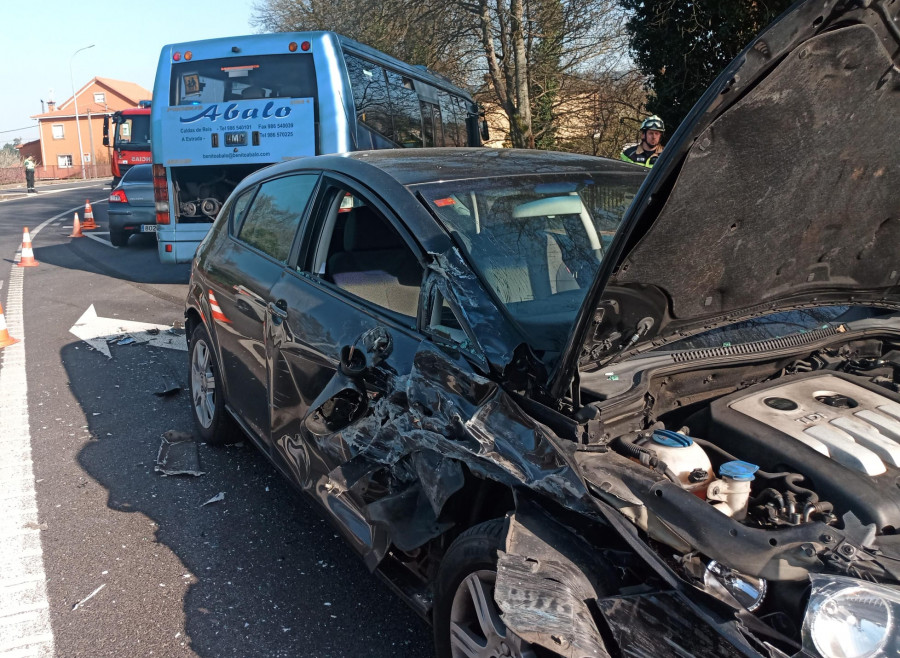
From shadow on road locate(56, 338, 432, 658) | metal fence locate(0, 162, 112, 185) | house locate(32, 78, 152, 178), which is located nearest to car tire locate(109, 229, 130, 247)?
shadow on road locate(56, 338, 432, 658)

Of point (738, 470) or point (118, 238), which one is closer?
point (738, 470)

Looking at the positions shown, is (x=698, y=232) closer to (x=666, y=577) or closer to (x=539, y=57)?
(x=666, y=577)

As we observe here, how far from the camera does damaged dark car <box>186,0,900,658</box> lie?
1910 millimetres

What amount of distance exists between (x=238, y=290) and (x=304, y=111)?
6.03m

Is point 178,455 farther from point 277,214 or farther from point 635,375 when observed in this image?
point 635,375

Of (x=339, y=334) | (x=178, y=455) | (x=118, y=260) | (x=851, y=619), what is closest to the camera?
(x=851, y=619)

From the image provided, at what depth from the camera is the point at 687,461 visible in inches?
91.7

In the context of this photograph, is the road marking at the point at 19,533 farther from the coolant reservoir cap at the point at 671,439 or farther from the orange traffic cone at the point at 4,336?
the coolant reservoir cap at the point at 671,439

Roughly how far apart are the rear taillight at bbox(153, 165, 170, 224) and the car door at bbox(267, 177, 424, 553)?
7.60m

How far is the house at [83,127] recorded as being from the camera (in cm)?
6126

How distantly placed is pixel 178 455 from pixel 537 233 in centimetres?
286

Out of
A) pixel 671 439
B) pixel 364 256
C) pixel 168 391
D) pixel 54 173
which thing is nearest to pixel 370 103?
pixel 168 391

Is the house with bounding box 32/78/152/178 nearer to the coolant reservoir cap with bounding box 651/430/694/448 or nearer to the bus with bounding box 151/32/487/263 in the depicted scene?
the bus with bounding box 151/32/487/263

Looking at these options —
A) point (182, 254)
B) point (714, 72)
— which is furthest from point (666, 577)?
point (714, 72)
